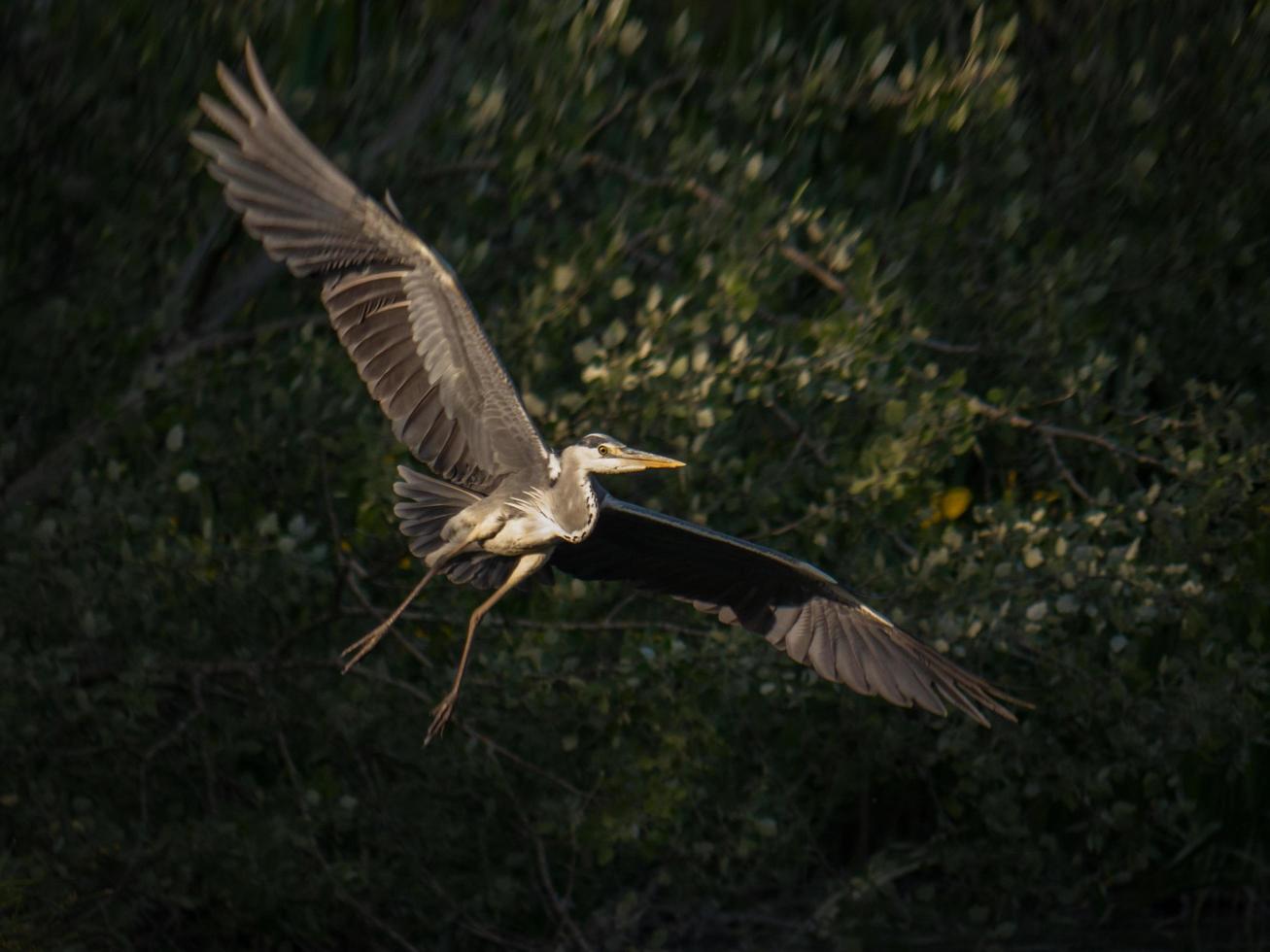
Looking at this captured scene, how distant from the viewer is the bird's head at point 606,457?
518 cm

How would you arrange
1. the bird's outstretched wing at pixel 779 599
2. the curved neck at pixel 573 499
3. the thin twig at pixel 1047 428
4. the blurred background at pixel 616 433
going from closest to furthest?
1. the curved neck at pixel 573 499
2. the bird's outstretched wing at pixel 779 599
3. the blurred background at pixel 616 433
4. the thin twig at pixel 1047 428

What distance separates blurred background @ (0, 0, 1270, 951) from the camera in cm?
608

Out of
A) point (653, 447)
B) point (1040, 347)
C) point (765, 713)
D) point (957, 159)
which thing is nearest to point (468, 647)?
point (653, 447)

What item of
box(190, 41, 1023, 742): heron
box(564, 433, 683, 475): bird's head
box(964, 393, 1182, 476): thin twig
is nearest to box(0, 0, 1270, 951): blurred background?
box(964, 393, 1182, 476): thin twig

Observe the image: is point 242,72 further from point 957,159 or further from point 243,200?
point 957,159

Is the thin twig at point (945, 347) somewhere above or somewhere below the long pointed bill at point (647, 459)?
below

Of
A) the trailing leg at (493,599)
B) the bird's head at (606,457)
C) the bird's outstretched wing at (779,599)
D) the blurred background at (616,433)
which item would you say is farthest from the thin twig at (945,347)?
the trailing leg at (493,599)

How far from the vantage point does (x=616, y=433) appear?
240 inches

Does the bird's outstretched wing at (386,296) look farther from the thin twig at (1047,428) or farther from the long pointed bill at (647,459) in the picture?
the thin twig at (1047,428)

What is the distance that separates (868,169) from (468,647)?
122 inches

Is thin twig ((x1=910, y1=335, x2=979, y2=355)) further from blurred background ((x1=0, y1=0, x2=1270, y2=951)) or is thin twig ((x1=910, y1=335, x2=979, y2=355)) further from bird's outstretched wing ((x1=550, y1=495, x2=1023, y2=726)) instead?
bird's outstretched wing ((x1=550, y1=495, x2=1023, y2=726))

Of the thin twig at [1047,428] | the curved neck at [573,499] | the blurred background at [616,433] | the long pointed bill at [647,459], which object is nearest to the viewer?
the long pointed bill at [647,459]

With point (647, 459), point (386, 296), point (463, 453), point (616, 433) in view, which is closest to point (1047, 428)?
point (616, 433)

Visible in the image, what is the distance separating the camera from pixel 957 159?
7215 millimetres
